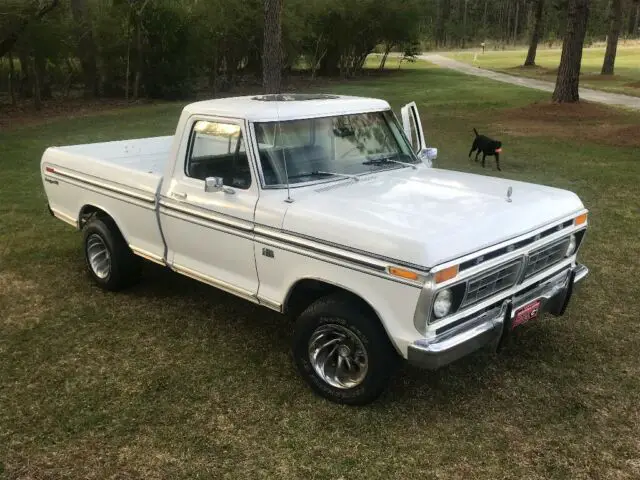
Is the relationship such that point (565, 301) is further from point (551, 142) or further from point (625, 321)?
point (551, 142)

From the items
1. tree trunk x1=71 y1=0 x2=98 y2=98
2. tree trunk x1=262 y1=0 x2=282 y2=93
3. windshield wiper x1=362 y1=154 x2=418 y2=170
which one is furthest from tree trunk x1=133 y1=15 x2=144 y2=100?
windshield wiper x1=362 y1=154 x2=418 y2=170

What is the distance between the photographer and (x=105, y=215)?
19.1 ft

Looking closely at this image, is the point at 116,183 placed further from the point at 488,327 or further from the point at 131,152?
the point at 488,327

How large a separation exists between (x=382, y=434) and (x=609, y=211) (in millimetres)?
6275

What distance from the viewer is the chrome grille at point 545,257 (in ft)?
13.2

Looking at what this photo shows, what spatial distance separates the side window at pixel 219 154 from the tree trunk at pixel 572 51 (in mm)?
16228

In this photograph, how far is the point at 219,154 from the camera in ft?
15.2

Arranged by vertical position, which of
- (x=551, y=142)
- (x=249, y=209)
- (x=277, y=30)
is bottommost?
(x=551, y=142)

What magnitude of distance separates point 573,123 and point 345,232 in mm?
15485

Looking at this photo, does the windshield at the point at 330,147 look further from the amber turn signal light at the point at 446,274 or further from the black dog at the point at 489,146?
the black dog at the point at 489,146

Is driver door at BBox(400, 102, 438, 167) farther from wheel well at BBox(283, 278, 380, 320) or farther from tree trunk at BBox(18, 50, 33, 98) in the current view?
tree trunk at BBox(18, 50, 33, 98)

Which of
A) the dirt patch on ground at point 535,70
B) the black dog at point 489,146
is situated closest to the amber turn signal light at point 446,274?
the black dog at point 489,146

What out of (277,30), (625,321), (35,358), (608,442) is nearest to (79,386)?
(35,358)

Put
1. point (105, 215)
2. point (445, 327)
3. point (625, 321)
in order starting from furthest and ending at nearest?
point (105, 215), point (625, 321), point (445, 327)
